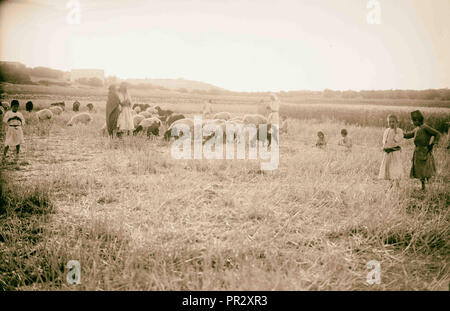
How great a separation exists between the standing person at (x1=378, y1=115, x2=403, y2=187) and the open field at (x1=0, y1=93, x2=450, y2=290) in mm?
377

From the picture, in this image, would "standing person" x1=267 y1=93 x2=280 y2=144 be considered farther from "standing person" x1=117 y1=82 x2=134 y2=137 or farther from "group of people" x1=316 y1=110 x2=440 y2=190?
"standing person" x1=117 y1=82 x2=134 y2=137

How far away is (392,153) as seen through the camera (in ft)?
16.5

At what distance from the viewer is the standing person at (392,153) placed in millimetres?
4914

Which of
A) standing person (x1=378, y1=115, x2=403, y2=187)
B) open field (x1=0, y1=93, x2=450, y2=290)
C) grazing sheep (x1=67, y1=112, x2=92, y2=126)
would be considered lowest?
open field (x1=0, y1=93, x2=450, y2=290)

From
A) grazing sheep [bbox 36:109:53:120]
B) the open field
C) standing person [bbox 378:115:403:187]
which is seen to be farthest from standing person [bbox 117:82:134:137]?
standing person [bbox 378:115:403:187]

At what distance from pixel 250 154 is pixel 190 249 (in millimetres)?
5273

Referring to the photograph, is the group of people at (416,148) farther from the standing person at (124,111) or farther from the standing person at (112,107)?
the standing person at (112,107)

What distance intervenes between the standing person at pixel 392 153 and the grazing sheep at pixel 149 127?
7537mm

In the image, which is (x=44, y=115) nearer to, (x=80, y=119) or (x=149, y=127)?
(x=80, y=119)

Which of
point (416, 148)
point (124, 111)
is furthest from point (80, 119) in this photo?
point (416, 148)

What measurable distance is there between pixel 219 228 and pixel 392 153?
3548mm

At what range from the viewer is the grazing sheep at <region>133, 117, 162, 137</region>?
1012 cm
